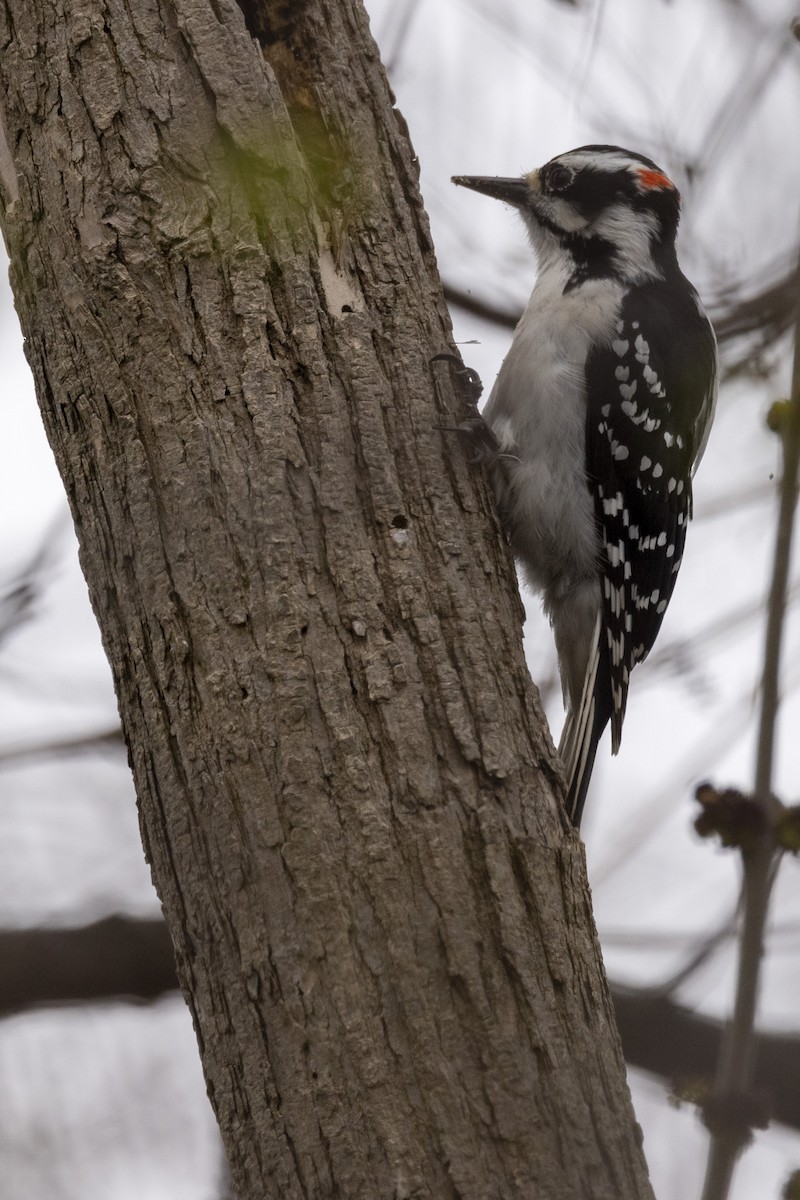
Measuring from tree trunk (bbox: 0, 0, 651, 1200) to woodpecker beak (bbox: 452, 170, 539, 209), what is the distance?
163cm

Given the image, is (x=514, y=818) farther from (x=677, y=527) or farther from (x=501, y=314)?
(x=501, y=314)

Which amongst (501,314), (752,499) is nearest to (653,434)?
(752,499)

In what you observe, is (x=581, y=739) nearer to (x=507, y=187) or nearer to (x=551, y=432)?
(x=551, y=432)

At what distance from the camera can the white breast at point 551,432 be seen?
337cm

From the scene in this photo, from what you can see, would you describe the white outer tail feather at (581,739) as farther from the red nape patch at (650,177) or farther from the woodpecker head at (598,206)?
the red nape patch at (650,177)

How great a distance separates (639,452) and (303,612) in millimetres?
1780

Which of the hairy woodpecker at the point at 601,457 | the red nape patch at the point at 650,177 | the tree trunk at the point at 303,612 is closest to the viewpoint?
the tree trunk at the point at 303,612

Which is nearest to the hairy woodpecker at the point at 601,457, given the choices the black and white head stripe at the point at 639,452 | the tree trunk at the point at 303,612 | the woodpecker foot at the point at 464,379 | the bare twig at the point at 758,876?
the black and white head stripe at the point at 639,452

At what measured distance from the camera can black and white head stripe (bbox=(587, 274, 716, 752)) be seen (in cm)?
356

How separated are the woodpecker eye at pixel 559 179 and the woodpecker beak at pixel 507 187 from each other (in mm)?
45

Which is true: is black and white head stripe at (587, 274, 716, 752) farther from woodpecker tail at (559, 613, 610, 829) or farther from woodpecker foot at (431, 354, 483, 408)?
woodpecker foot at (431, 354, 483, 408)

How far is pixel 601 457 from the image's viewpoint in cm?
356

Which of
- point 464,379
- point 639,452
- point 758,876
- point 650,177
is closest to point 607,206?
point 650,177

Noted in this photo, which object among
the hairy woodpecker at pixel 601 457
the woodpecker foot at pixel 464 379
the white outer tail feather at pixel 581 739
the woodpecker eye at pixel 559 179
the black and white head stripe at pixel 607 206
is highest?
the woodpecker eye at pixel 559 179
